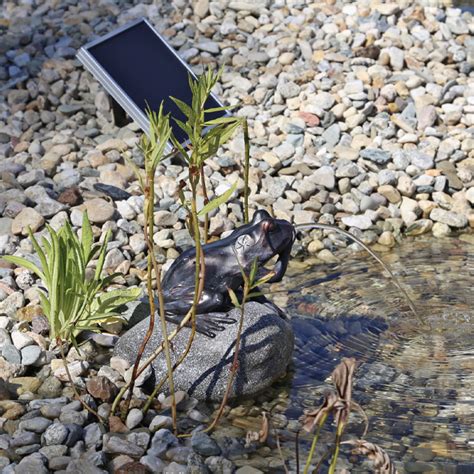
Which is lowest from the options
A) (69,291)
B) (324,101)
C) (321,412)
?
(324,101)

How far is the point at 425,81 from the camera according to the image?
22.1 feet

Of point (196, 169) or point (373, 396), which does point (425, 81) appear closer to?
point (373, 396)

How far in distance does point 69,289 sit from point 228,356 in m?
0.74

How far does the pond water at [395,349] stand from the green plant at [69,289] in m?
0.77

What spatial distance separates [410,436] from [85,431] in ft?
4.05

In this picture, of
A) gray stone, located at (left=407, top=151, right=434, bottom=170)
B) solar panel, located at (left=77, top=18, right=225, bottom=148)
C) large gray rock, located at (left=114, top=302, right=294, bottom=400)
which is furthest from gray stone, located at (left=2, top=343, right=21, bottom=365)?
gray stone, located at (left=407, top=151, right=434, bottom=170)

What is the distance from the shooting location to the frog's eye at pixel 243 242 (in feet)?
13.2

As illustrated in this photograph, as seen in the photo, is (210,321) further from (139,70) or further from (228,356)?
(139,70)

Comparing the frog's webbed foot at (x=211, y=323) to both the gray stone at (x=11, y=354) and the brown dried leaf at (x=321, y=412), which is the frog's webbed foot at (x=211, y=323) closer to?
the gray stone at (x=11, y=354)

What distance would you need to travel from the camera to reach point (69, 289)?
11.9 feet

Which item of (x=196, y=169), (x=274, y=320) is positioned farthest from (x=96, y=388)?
(x=196, y=169)

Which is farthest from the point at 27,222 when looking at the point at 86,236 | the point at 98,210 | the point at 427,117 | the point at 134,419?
the point at 427,117

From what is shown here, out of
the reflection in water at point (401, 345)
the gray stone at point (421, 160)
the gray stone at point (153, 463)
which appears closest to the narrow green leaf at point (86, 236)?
the gray stone at point (153, 463)

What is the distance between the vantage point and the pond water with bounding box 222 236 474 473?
12.2ft
